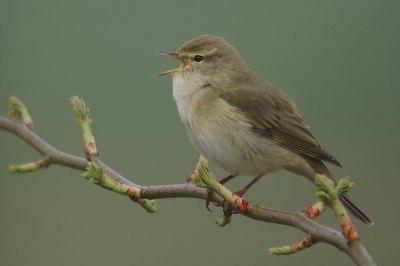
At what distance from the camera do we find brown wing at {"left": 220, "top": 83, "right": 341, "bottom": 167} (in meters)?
2.95

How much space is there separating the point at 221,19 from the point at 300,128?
137 inches

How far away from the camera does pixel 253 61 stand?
523 centimetres

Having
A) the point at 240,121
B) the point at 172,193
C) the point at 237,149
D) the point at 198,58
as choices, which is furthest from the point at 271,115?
the point at 172,193

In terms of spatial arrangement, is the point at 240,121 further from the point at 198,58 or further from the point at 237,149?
the point at 198,58

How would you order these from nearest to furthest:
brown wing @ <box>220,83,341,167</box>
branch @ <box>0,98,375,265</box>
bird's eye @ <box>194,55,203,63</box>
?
branch @ <box>0,98,375,265</box>
brown wing @ <box>220,83,341,167</box>
bird's eye @ <box>194,55,203,63</box>

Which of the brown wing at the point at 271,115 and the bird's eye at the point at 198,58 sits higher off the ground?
the bird's eye at the point at 198,58

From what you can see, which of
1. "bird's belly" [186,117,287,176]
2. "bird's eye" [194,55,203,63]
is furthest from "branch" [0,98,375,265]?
"bird's eye" [194,55,203,63]

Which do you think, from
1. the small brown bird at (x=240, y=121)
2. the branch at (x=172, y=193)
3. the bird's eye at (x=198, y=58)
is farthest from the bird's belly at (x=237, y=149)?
the branch at (x=172, y=193)

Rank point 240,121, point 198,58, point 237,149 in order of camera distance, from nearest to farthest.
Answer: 1. point 237,149
2. point 240,121
3. point 198,58

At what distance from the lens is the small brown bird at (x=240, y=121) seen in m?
2.81

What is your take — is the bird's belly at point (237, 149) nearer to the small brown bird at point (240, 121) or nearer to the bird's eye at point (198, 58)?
the small brown bird at point (240, 121)

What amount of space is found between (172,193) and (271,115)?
125 centimetres

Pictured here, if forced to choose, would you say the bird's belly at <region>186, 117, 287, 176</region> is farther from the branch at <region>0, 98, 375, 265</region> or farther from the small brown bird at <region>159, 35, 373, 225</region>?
the branch at <region>0, 98, 375, 265</region>

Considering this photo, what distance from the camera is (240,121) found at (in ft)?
9.56
